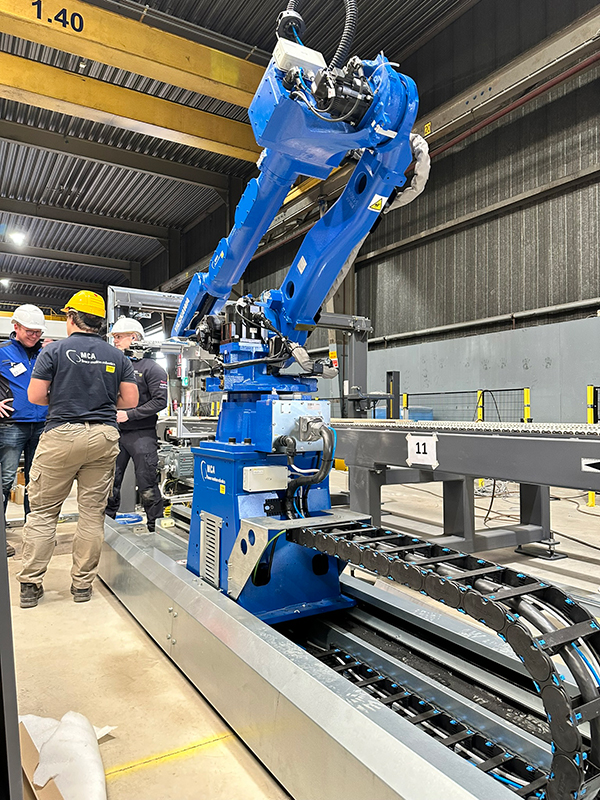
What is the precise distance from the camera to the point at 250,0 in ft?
23.3

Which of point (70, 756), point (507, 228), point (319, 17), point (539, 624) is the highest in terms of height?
point (319, 17)

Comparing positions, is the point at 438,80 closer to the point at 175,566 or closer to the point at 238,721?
the point at 175,566

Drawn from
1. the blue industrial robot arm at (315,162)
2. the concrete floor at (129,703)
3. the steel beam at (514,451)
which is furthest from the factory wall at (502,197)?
the concrete floor at (129,703)

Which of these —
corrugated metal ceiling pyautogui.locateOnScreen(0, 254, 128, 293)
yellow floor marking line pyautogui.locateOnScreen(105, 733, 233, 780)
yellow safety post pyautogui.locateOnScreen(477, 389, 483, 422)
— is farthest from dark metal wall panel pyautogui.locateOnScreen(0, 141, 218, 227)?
yellow floor marking line pyautogui.locateOnScreen(105, 733, 233, 780)

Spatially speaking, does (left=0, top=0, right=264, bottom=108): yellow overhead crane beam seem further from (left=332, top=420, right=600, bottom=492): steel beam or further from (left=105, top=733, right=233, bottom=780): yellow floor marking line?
(left=105, top=733, right=233, bottom=780): yellow floor marking line

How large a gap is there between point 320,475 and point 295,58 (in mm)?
1719

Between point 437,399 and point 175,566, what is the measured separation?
27.2ft

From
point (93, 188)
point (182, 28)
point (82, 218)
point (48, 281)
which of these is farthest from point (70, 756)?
point (48, 281)

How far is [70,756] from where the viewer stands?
1.64m

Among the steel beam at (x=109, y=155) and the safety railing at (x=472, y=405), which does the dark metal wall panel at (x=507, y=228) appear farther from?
the steel beam at (x=109, y=155)

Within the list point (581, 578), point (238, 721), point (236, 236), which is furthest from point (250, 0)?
point (238, 721)

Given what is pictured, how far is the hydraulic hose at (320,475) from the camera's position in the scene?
2.48 metres

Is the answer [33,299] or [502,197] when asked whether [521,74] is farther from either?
[33,299]

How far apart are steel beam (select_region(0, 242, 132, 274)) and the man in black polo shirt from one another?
49.9 ft
